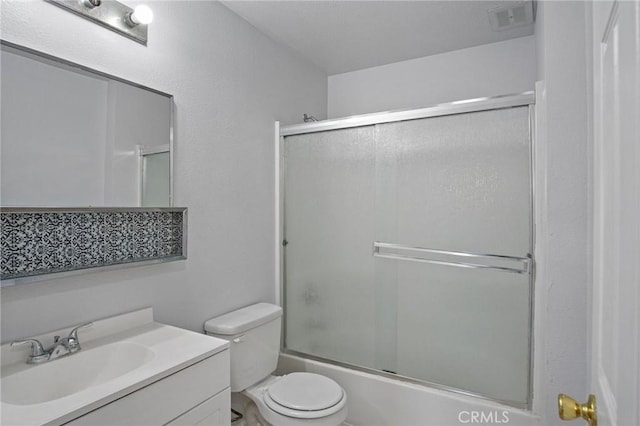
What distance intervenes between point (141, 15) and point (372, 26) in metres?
1.32

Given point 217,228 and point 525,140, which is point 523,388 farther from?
point 217,228

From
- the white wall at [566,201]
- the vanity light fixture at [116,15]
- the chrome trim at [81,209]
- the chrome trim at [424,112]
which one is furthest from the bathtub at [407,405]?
the vanity light fixture at [116,15]

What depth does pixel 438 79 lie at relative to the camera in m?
2.65

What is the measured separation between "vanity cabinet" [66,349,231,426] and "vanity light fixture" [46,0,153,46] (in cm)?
136

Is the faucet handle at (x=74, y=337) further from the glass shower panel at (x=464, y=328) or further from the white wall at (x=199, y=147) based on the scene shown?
the glass shower panel at (x=464, y=328)

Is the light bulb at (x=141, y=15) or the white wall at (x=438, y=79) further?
the white wall at (x=438, y=79)

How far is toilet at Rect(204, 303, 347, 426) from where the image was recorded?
168 centimetres

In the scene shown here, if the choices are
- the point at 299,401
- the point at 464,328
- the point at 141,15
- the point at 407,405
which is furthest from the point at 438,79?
the point at 299,401

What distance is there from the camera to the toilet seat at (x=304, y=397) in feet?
5.48

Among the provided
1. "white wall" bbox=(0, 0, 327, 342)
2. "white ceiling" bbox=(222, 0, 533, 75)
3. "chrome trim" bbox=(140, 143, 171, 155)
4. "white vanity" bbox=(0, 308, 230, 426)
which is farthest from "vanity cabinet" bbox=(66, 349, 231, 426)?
"white ceiling" bbox=(222, 0, 533, 75)

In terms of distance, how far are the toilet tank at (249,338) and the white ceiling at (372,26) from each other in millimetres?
1696

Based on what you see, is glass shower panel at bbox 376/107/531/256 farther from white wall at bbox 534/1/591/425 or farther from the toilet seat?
the toilet seat

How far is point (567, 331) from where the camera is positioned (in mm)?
1313

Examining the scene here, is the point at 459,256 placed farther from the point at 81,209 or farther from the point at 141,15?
the point at 141,15
